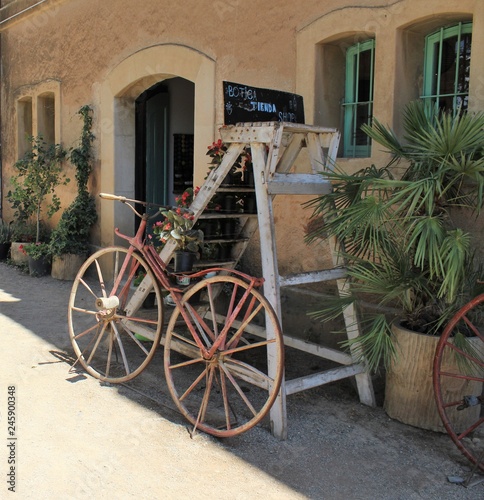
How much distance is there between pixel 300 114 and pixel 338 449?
234cm

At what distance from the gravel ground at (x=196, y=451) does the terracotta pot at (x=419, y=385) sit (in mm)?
95

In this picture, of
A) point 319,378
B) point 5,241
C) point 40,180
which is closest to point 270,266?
point 319,378

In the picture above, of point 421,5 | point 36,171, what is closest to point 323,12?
point 421,5

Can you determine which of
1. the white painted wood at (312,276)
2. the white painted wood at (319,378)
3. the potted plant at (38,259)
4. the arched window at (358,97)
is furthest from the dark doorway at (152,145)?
the white painted wood at (319,378)

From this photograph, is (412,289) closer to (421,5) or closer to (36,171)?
(421,5)

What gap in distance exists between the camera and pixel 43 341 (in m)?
5.70

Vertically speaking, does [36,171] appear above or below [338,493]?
above

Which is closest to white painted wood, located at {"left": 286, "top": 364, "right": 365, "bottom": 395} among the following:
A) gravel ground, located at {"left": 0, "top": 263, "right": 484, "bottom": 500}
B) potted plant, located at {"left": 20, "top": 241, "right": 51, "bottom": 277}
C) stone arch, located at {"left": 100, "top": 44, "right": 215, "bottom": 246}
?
gravel ground, located at {"left": 0, "top": 263, "right": 484, "bottom": 500}

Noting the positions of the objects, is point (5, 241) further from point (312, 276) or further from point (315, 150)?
point (312, 276)

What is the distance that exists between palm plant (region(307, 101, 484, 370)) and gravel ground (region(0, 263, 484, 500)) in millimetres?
547

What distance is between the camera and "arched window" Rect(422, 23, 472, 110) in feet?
15.3

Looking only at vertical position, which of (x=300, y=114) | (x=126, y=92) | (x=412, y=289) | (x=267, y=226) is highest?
(x=126, y=92)

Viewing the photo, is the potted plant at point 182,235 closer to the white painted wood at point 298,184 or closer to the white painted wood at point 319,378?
the white painted wood at point 298,184

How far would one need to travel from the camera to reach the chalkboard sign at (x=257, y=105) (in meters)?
4.11
